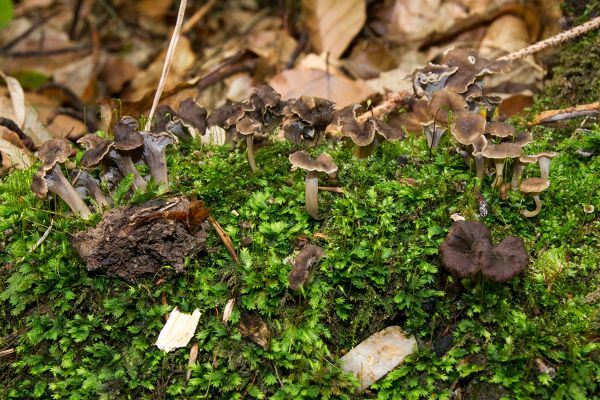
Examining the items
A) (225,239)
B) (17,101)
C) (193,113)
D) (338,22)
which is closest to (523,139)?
(225,239)

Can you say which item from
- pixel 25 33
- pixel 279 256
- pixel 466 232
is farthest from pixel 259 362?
pixel 25 33

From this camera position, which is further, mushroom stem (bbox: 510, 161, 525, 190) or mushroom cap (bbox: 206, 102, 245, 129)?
mushroom cap (bbox: 206, 102, 245, 129)

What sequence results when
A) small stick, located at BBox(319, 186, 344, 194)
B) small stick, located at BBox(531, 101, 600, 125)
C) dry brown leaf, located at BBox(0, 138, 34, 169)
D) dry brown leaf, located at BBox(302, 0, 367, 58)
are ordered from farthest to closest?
dry brown leaf, located at BBox(302, 0, 367, 58)
dry brown leaf, located at BBox(0, 138, 34, 169)
small stick, located at BBox(531, 101, 600, 125)
small stick, located at BBox(319, 186, 344, 194)

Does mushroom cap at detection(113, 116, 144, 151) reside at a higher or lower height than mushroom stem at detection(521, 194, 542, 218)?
higher

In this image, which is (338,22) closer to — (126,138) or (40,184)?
(126,138)

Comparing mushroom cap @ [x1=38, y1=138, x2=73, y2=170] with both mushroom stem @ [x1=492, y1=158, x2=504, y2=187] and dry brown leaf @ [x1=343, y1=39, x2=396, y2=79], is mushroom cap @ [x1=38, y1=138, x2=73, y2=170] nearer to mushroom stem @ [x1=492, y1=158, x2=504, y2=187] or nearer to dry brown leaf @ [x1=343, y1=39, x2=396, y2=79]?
mushroom stem @ [x1=492, y1=158, x2=504, y2=187]

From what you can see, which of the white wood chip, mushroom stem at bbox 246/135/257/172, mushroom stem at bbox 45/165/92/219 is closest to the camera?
the white wood chip

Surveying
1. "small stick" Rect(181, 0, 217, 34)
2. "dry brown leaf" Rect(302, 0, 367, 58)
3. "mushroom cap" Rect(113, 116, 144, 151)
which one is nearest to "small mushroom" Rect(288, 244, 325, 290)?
"mushroom cap" Rect(113, 116, 144, 151)
